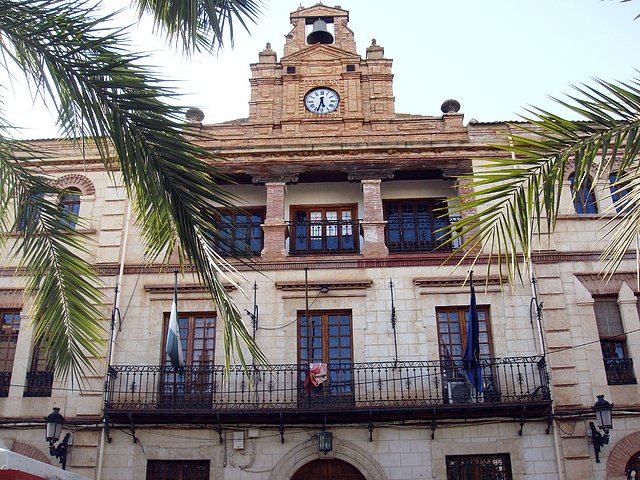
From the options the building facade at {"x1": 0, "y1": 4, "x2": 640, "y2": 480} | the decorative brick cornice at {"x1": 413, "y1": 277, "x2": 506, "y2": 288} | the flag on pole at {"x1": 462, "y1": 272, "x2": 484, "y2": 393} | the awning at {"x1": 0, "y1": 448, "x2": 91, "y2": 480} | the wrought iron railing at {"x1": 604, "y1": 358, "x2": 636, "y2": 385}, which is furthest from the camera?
the decorative brick cornice at {"x1": 413, "y1": 277, "x2": 506, "y2": 288}

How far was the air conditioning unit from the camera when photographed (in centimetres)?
1448

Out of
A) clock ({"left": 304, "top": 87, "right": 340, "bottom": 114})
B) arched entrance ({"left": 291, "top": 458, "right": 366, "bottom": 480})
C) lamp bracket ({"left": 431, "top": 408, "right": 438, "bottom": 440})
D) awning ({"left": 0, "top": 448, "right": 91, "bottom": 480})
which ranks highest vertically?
clock ({"left": 304, "top": 87, "right": 340, "bottom": 114})

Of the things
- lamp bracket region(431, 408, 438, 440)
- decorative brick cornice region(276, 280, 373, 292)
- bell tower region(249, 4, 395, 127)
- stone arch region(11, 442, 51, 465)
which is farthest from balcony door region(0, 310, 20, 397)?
lamp bracket region(431, 408, 438, 440)

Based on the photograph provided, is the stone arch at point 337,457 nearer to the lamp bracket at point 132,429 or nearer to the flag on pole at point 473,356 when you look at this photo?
the flag on pole at point 473,356

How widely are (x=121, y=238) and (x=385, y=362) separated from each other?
6882 millimetres

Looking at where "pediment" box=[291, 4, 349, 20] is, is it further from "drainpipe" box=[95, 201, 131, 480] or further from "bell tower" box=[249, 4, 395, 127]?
"drainpipe" box=[95, 201, 131, 480]

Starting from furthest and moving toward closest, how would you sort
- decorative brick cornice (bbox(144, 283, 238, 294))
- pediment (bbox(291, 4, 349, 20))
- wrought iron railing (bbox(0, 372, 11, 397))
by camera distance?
pediment (bbox(291, 4, 349, 20)) → decorative brick cornice (bbox(144, 283, 238, 294)) → wrought iron railing (bbox(0, 372, 11, 397))

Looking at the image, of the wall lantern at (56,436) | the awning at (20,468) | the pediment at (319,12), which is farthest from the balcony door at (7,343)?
the pediment at (319,12)

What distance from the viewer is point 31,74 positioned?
674 centimetres

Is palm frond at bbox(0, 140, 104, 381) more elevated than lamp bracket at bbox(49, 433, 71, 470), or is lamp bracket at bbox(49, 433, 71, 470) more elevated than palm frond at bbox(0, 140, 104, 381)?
palm frond at bbox(0, 140, 104, 381)

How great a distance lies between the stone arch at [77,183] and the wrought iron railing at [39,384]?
4550 mm

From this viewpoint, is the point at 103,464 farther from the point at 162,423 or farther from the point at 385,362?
the point at 385,362

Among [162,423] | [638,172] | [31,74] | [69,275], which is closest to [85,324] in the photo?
[69,275]

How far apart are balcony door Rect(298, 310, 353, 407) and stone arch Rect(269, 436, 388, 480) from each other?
845 millimetres
